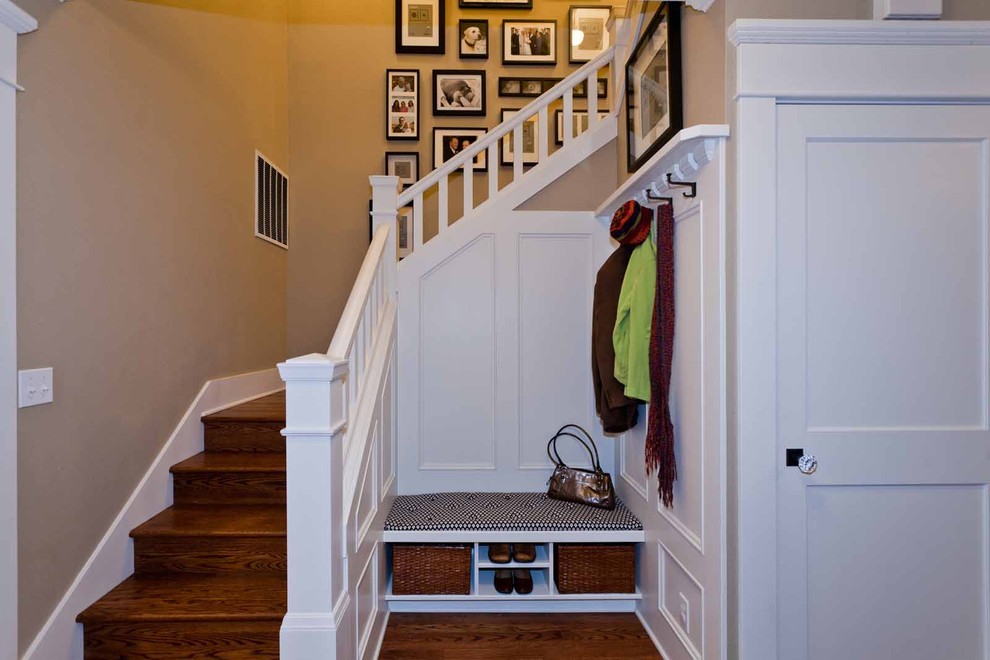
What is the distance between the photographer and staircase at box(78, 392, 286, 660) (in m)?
2.00

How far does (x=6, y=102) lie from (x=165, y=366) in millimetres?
1329

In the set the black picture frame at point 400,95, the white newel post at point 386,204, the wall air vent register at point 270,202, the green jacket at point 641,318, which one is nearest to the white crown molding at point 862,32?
the green jacket at point 641,318

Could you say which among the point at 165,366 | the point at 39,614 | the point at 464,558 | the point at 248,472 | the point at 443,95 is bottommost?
the point at 464,558

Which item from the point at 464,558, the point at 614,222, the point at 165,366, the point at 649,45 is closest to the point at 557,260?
the point at 614,222

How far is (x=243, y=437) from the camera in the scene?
2982mm

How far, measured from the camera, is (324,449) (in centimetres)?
167

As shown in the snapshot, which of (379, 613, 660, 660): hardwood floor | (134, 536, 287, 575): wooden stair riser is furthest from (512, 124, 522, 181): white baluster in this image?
(379, 613, 660, 660): hardwood floor

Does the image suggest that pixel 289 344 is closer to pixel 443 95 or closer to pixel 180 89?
pixel 180 89

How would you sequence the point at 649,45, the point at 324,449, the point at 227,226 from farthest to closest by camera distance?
the point at 227,226 < the point at 649,45 < the point at 324,449

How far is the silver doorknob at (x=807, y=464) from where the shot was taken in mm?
1751

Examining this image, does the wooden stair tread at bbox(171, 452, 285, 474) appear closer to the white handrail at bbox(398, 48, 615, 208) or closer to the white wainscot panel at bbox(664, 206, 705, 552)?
the white handrail at bbox(398, 48, 615, 208)

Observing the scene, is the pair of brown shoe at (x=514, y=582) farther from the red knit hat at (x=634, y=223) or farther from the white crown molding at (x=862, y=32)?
the white crown molding at (x=862, y=32)

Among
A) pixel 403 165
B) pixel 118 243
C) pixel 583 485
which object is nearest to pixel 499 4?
pixel 403 165

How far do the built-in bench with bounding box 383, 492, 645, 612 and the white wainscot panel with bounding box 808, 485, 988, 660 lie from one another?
3.18 ft
